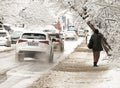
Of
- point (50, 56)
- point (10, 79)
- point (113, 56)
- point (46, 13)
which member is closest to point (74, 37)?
point (46, 13)

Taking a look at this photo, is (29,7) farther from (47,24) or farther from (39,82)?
(39,82)

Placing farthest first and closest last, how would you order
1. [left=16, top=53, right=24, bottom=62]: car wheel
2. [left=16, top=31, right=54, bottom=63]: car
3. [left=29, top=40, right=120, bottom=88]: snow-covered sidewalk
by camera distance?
[left=16, top=53, right=24, bottom=62]: car wheel
[left=16, top=31, right=54, bottom=63]: car
[left=29, top=40, right=120, bottom=88]: snow-covered sidewalk

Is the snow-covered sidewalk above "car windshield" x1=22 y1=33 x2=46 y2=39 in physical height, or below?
below

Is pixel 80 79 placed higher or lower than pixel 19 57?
higher

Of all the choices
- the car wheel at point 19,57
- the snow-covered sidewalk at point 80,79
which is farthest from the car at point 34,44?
the snow-covered sidewalk at point 80,79

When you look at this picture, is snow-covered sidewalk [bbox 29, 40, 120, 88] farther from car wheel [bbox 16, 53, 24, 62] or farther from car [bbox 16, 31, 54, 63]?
car wheel [bbox 16, 53, 24, 62]

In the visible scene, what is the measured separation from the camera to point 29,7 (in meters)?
70.8

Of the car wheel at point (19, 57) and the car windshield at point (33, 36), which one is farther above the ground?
the car windshield at point (33, 36)

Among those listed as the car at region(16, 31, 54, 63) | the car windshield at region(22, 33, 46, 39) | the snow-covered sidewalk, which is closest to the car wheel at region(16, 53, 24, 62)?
the car at region(16, 31, 54, 63)

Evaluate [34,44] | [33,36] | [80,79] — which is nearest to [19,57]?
[34,44]

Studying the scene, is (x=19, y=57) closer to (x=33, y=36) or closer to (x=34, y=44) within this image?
(x=34, y=44)

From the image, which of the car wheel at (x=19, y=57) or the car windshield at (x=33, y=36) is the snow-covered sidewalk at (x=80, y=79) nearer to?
the car windshield at (x=33, y=36)

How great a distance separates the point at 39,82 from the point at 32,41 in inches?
368

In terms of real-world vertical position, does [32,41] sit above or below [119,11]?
below
